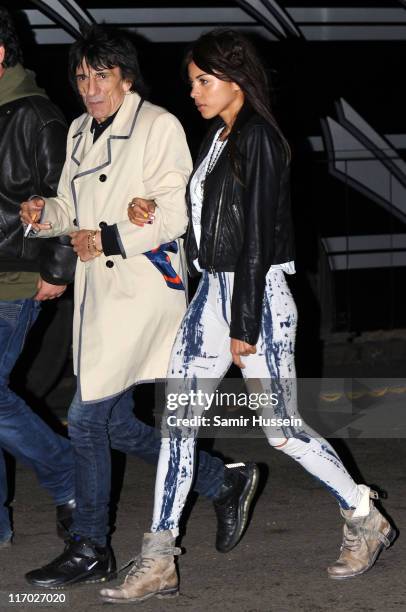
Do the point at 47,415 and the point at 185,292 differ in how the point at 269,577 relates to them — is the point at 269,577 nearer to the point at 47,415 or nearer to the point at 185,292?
the point at 185,292

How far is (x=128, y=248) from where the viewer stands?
4.37 metres

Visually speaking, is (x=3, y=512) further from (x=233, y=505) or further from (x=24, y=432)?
(x=233, y=505)

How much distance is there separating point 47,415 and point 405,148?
3.66 m

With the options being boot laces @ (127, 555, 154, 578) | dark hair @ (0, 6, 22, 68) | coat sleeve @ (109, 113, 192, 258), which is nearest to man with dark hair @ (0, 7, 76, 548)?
dark hair @ (0, 6, 22, 68)

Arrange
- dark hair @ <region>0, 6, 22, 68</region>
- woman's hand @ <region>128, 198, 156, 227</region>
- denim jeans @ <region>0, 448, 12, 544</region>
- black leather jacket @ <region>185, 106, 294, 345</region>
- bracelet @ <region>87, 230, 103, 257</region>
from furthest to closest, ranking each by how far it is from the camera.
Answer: denim jeans @ <region>0, 448, 12, 544</region>, dark hair @ <region>0, 6, 22, 68</region>, bracelet @ <region>87, 230, 103, 257</region>, woman's hand @ <region>128, 198, 156, 227</region>, black leather jacket @ <region>185, 106, 294, 345</region>

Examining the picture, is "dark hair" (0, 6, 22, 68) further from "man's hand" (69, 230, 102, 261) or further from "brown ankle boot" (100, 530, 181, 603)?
"brown ankle boot" (100, 530, 181, 603)

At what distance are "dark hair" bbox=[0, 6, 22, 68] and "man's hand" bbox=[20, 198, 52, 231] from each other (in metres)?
0.60

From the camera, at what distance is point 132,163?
4.45 m

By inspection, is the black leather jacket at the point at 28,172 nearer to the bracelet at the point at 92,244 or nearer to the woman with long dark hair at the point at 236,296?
the bracelet at the point at 92,244

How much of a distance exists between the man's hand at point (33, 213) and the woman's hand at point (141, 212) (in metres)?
0.38

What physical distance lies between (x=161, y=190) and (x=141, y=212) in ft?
0.45

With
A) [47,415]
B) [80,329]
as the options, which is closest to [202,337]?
[80,329]

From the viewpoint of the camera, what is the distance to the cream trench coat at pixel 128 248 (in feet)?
14.5

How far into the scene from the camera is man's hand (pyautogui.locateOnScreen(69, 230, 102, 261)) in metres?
4.45
